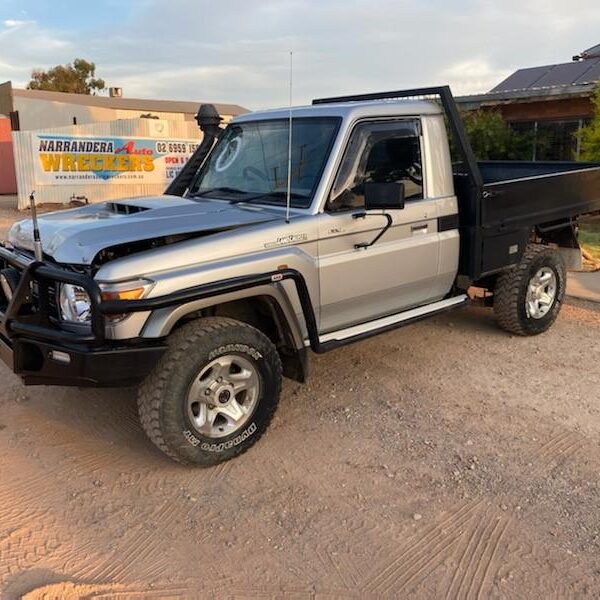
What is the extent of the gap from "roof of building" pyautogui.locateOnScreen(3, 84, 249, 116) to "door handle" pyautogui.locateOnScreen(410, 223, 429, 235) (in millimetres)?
38034

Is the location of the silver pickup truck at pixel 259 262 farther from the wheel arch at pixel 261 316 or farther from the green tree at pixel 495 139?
the green tree at pixel 495 139

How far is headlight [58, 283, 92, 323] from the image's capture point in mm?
3578

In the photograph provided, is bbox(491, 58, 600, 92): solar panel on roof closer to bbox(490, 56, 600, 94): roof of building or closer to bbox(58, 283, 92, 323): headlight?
bbox(490, 56, 600, 94): roof of building

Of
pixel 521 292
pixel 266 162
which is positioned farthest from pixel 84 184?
pixel 521 292

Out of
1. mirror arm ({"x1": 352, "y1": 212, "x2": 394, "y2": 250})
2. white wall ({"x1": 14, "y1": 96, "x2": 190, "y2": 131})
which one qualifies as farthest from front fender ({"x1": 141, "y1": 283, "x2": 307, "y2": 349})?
white wall ({"x1": 14, "y1": 96, "x2": 190, "y2": 131})

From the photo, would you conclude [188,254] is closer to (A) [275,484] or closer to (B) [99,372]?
(B) [99,372]

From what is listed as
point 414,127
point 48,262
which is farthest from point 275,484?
point 414,127

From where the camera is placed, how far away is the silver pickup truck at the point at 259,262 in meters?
3.51

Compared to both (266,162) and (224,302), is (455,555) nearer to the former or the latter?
(224,302)

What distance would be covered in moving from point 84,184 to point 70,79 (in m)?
49.0

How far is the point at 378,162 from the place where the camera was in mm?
4551

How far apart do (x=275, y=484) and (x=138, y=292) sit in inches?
52.2

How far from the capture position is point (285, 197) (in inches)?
172

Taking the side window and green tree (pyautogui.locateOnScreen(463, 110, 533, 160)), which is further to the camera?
green tree (pyautogui.locateOnScreen(463, 110, 533, 160))
